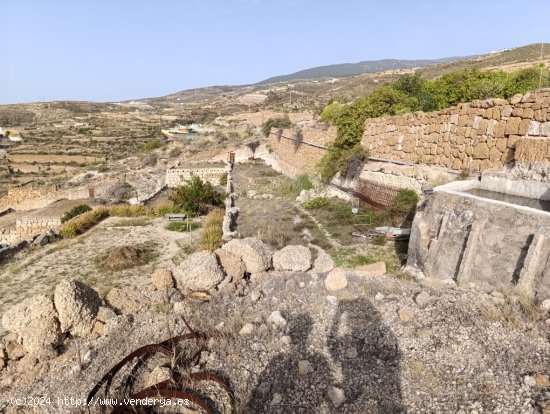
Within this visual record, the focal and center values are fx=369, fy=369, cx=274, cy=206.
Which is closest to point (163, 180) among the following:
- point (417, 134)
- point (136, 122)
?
point (417, 134)

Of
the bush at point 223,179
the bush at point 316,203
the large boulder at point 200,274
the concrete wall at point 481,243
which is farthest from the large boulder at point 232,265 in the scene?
the bush at point 223,179

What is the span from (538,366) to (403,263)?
12.1 feet

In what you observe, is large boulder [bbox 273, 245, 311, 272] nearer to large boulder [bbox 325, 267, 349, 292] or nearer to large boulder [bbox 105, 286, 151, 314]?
large boulder [bbox 325, 267, 349, 292]

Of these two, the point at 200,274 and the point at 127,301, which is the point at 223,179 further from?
the point at 127,301

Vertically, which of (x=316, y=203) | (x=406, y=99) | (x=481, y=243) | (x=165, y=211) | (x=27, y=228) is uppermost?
(x=406, y=99)

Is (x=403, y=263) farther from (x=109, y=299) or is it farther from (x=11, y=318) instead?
(x=11, y=318)

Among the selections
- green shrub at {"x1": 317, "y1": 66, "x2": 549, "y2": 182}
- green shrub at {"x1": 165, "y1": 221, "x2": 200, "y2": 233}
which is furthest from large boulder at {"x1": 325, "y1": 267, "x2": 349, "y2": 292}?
green shrub at {"x1": 317, "y1": 66, "x2": 549, "y2": 182}

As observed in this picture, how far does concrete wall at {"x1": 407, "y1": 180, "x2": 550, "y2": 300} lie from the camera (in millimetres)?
4891

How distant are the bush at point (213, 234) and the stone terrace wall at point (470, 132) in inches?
246

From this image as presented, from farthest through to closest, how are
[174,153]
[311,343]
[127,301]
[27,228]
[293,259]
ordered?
[174,153], [27,228], [293,259], [127,301], [311,343]

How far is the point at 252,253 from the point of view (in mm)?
7363

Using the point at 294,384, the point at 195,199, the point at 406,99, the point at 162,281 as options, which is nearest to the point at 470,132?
the point at 406,99

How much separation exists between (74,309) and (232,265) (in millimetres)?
2742

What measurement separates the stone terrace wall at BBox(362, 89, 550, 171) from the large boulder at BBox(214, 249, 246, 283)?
19.8ft
